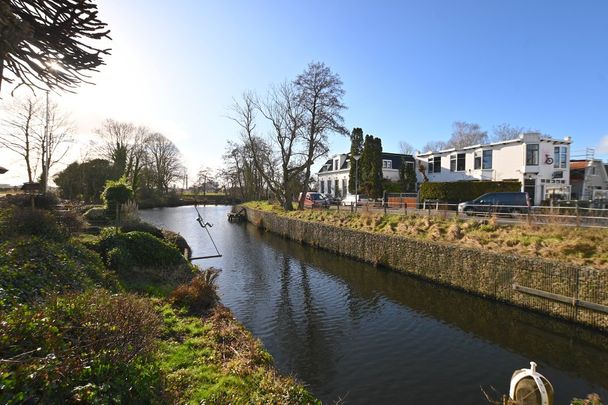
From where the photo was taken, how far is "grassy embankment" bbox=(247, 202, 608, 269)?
11.1 metres

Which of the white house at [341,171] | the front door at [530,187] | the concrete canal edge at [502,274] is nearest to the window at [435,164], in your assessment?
the white house at [341,171]

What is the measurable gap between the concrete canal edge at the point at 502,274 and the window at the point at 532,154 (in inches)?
718

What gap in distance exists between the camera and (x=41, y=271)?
6.91 metres

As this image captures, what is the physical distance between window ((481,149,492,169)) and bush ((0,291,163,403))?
33223mm

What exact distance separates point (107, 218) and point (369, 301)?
1914 centimetres

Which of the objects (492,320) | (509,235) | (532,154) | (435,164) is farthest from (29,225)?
(435,164)

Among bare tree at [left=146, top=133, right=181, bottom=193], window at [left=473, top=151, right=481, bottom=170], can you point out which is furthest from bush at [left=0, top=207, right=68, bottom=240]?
bare tree at [left=146, top=133, right=181, bottom=193]

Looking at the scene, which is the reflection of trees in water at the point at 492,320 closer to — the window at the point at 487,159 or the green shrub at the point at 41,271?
the green shrub at the point at 41,271

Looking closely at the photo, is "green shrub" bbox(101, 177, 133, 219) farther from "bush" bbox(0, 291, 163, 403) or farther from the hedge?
the hedge

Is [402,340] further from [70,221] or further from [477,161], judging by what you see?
[477,161]

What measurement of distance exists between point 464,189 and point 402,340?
20.7m

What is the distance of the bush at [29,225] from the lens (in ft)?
32.0

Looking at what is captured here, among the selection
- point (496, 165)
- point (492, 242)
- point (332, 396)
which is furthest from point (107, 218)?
point (496, 165)

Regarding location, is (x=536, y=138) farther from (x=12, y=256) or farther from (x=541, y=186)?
(x=12, y=256)
